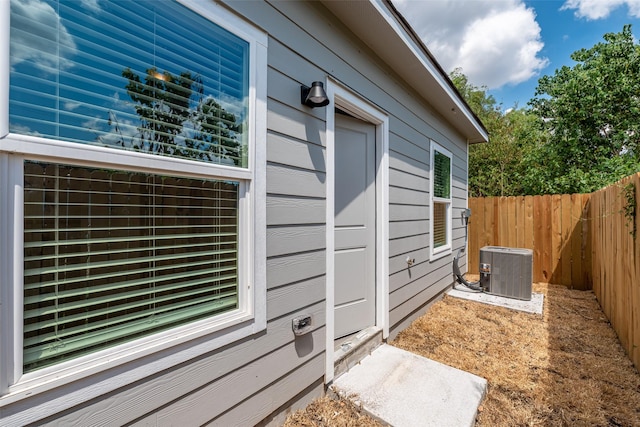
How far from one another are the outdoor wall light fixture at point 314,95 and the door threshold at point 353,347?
187 cm

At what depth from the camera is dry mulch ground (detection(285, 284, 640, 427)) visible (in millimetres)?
1912

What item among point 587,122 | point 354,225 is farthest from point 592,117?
point 354,225

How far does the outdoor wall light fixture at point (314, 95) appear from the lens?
186cm

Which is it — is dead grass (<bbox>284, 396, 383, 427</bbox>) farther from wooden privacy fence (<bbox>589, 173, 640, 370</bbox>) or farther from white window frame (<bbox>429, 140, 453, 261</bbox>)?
white window frame (<bbox>429, 140, 453, 261</bbox>)

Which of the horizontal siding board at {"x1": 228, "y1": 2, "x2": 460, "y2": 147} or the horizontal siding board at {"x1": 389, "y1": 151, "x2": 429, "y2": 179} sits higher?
the horizontal siding board at {"x1": 228, "y1": 2, "x2": 460, "y2": 147}

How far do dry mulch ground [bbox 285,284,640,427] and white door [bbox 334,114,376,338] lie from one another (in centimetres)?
67

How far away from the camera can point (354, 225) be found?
2.70 m

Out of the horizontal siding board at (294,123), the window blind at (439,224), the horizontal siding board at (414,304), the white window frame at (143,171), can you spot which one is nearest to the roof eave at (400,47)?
the horizontal siding board at (294,123)

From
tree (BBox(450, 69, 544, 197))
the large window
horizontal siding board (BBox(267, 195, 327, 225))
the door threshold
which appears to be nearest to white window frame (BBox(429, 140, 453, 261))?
the large window

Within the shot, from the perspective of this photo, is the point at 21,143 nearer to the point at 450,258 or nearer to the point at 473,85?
the point at 450,258

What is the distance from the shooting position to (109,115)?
43.5 inches

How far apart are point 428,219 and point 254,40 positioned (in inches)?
124

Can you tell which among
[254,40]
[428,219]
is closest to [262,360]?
[254,40]

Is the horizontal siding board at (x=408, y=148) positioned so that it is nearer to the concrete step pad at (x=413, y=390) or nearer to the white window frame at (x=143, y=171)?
the white window frame at (x=143, y=171)
